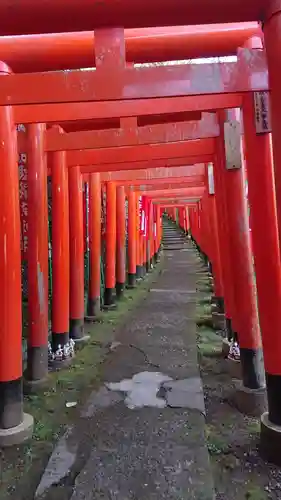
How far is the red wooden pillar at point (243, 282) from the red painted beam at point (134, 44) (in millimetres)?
1231

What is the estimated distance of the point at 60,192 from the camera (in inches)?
209

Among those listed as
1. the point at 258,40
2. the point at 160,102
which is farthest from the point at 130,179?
the point at 258,40

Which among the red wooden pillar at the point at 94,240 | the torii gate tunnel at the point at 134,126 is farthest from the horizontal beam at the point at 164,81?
the red wooden pillar at the point at 94,240

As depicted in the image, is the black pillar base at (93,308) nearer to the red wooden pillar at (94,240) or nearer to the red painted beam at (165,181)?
the red wooden pillar at (94,240)

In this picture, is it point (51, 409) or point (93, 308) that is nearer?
point (51, 409)

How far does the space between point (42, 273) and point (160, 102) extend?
219 centimetres

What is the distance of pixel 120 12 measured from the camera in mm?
2217

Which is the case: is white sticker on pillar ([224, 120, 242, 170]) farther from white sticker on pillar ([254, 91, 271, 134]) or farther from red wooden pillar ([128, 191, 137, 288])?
red wooden pillar ([128, 191, 137, 288])

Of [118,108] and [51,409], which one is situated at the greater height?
[118,108]

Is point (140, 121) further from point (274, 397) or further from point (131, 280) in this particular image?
point (131, 280)

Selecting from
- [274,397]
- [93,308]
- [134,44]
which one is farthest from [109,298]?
[134,44]

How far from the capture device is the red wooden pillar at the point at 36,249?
444 centimetres

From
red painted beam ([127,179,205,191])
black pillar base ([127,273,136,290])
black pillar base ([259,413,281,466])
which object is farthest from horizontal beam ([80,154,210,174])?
black pillar base ([127,273,136,290])

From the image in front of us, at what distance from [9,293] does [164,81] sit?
1946mm
